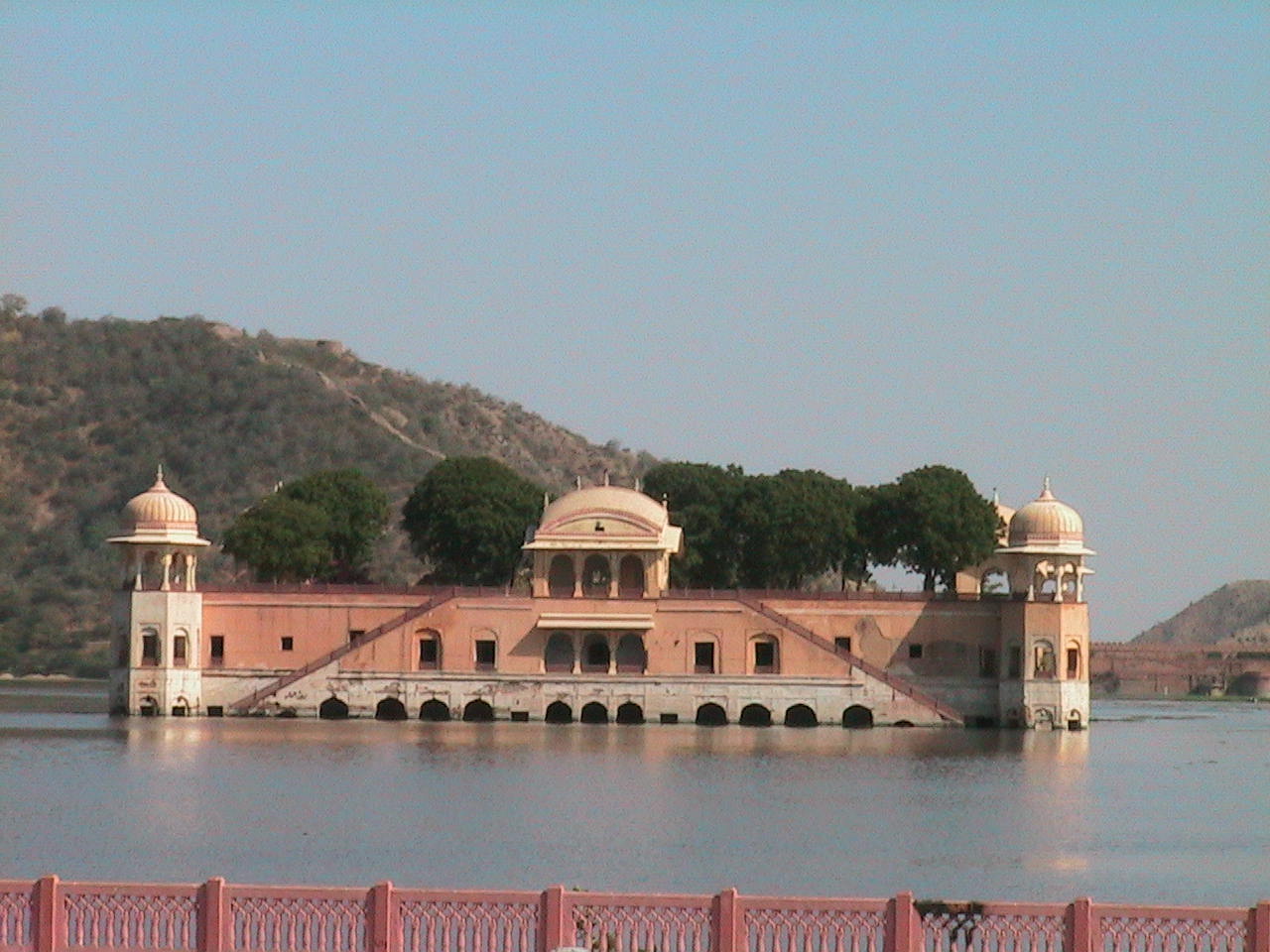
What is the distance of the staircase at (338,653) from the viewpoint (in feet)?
226

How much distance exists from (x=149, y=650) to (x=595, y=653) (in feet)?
36.2

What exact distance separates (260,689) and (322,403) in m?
53.8

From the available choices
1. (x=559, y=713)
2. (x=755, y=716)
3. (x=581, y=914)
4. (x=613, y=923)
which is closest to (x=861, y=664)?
(x=755, y=716)

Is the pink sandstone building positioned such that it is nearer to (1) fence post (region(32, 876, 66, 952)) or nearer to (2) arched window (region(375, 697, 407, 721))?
(2) arched window (region(375, 697, 407, 721))

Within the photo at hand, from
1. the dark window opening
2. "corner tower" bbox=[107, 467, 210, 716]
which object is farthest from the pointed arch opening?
the dark window opening

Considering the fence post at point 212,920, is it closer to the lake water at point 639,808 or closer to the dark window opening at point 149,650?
the lake water at point 639,808

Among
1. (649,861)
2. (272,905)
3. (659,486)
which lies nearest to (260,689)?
(659,486)

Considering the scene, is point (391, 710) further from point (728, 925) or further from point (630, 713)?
point (728, 925)

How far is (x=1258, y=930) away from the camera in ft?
68.8

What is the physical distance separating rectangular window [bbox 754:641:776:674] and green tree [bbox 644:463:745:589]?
8.08 meters

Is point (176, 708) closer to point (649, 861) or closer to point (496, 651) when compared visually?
point (496, 651)

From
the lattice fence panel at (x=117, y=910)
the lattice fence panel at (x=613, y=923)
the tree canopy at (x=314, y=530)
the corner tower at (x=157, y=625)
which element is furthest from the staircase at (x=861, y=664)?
the lattice fence panel at (x=117, y=910)

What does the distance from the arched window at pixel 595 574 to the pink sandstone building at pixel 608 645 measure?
348mm

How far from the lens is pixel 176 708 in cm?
6944
